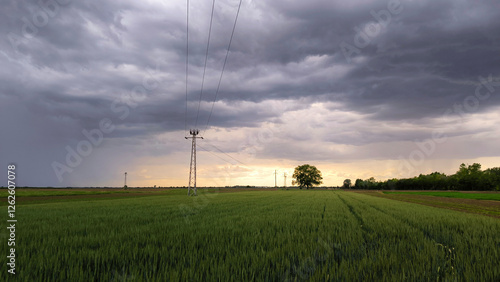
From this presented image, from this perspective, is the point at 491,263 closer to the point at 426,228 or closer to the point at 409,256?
the point at 409,256

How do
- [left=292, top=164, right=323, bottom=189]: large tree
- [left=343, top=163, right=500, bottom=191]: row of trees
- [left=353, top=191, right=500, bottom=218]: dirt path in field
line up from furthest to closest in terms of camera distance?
[left=292, top=164, right=323, bottom=189]: large tree < [left=343, top=163, right=500, bottom=191]: row of trees < [left=353, top=191, right=500, bottom=218]: dirt path in field

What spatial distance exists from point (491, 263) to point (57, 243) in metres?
10.1

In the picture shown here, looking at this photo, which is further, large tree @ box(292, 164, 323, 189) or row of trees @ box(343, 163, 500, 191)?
large tree @ box(292, 164, 323, 189)

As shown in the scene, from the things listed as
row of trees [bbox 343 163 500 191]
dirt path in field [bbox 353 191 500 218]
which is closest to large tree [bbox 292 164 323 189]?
row of trees [bbox 343 163 500 191]

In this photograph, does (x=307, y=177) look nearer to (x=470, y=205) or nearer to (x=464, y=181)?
(x=464, y=181)

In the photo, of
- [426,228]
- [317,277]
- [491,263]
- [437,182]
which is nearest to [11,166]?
[317,277]

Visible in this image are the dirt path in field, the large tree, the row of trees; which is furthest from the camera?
the large tree

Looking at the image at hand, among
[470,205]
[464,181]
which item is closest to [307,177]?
[464,181]

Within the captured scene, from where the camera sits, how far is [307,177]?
171 m

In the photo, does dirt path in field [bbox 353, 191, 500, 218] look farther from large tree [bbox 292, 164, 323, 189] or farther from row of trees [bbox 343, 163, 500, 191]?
large tree [bbox 292, 164, 323, 189]

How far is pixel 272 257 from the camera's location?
5.50m

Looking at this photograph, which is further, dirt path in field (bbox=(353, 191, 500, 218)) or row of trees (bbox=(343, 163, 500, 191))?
row of trees (bbox=(343, 163, 500, 191))

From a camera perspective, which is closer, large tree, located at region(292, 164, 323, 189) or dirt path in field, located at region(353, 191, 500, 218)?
dirt path in field, located at region(353, 191, 500, 218)

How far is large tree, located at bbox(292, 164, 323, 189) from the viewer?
17088cm
